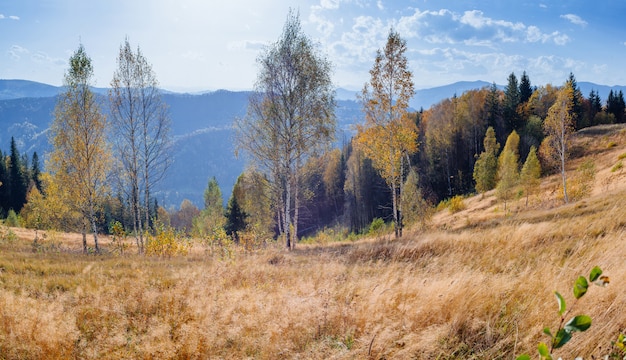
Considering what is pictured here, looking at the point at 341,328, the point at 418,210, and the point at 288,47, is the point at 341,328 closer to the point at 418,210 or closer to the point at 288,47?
the point at 288,47

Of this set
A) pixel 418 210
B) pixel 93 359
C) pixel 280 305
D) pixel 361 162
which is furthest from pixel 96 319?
pixel 361 162

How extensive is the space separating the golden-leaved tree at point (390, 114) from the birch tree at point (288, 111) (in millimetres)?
2040

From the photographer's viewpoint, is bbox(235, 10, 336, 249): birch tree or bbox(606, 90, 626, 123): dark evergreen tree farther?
bbox(606, 90, 626, 123): dark evergreen tree

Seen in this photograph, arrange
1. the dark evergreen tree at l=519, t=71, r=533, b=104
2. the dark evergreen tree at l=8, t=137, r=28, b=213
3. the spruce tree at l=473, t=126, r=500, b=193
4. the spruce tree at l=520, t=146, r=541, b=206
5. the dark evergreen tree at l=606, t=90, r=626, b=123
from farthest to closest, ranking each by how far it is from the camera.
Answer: the dark evergreen tree at l=606, t=90, r=626, b=123
the dark evergreen tree at l=8, t=137, r=28, b=213
the dark evergreen tree at l=519, t=71, r=533, b=104
the spruce tree at l=473, t=126, r=500, b=193
the spruce tree at l=520, t=146, r=541, b=206

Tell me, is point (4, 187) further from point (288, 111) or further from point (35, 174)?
point (288, 111)

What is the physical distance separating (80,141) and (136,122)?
2907mm

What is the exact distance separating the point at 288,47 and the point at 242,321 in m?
14.0

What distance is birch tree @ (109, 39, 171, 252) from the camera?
1642 cm

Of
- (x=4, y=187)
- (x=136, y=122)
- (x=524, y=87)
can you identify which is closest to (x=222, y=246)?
(x=136, y=122)

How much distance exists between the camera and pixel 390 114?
16.1 meters

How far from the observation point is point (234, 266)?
6.63 m

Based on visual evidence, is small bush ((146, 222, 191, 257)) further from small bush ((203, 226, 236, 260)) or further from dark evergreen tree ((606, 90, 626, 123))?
dark evergreen tree ((606, 90, 626, 123))

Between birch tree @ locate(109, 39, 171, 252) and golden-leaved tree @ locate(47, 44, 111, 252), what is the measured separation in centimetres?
102

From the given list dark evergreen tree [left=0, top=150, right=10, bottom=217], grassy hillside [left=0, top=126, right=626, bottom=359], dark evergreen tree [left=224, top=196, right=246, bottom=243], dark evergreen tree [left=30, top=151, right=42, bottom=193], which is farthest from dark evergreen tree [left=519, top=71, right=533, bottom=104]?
dark evergreen tree [left=0, top=150, right=10, bottom=217]
